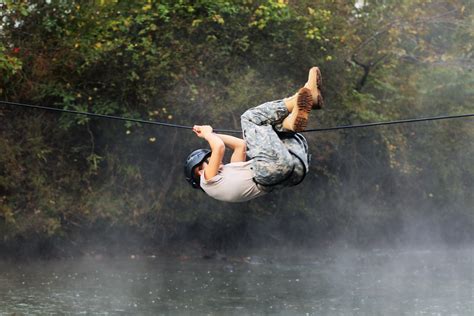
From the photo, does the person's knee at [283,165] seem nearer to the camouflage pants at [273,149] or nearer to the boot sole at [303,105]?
the camouflage pants at [273,149]

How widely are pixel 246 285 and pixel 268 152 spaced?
7.21 meters

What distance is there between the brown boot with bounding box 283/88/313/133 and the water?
196 inches

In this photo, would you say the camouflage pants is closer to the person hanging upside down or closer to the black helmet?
the person hanging upside down

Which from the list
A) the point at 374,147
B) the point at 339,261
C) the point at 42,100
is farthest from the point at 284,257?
the point at 42,100

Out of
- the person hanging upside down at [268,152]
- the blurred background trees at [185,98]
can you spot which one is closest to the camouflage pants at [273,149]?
the person hanging upside down at [268,152]

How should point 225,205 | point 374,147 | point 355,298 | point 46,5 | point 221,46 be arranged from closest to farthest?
point 355,298
point 46,5
point 221,46
point 225,205
point 374,147

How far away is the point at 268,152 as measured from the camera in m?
6.36

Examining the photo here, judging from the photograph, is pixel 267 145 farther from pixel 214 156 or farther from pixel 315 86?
pixel 315 86

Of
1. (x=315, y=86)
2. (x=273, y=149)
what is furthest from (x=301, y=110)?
(x=273, y=149)

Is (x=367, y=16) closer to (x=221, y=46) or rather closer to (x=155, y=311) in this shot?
(x=221, y=46)

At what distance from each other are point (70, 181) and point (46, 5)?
2.73 meters

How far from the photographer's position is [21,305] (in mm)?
11070

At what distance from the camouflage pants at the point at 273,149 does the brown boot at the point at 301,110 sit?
112mm

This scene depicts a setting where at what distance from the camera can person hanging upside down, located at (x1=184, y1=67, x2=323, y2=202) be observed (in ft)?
21.0
